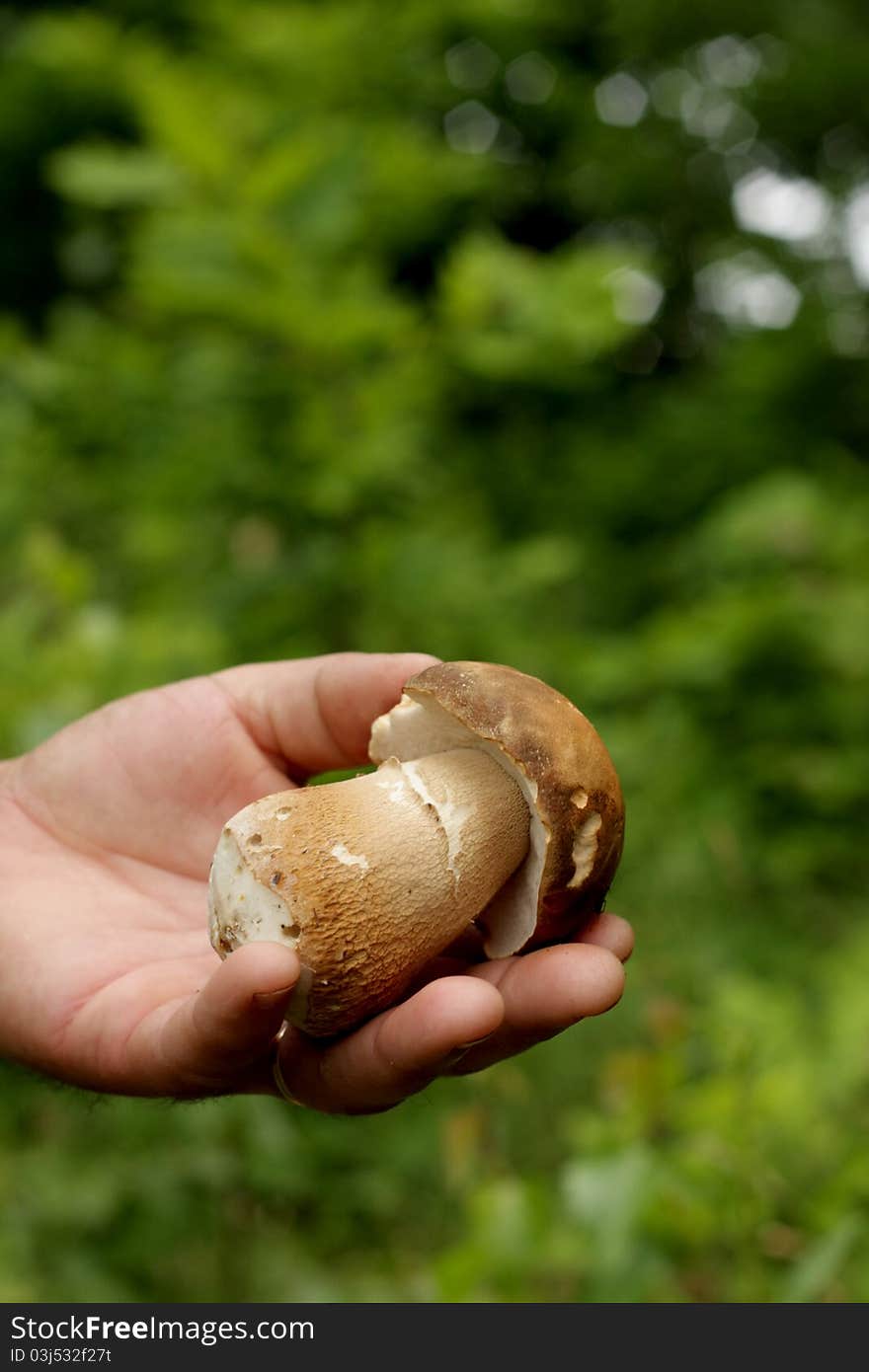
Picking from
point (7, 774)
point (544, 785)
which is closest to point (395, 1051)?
point (544, 785)

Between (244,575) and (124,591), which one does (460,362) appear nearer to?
(244,575)

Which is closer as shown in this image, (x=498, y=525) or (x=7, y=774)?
(x=7, y=774)

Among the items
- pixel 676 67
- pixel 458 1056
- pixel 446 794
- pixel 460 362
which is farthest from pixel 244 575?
pixel 676 67

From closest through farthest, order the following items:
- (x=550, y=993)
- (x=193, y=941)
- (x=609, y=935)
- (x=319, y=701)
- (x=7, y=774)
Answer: (x=550, y=993)
(x=609, y=935)
(x=193, y=941)
(x=319, y=701)
(x=7, y=774)

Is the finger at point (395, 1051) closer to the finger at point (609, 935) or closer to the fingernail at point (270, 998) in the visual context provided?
the fingernail at point (270, 998)

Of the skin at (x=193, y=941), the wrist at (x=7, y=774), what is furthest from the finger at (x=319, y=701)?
the wrist at (x=7, y=774)

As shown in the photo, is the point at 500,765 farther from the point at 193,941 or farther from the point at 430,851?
the point at 193,941
